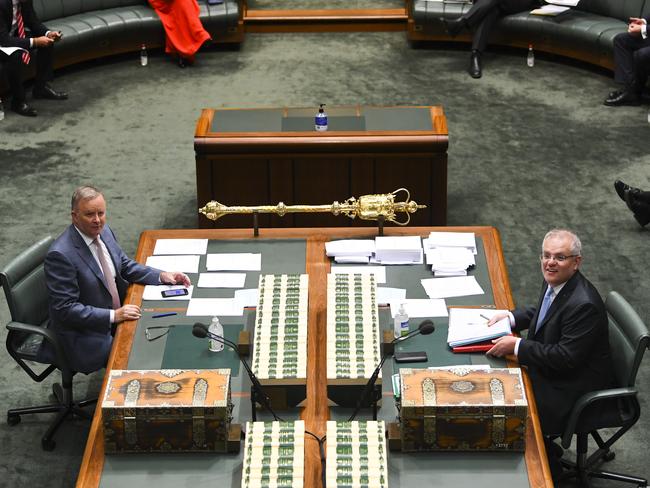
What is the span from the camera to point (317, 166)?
691 centimetres

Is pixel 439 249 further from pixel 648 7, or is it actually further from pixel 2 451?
pixel 648 7

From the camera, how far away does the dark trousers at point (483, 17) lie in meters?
10.6

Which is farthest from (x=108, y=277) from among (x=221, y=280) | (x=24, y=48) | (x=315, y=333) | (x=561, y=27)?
(x=561, y=27)

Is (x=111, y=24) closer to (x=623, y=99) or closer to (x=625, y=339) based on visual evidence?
(x=623, y=99)

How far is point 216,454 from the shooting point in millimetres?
3980

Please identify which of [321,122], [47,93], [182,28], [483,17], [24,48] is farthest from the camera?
[182,28]

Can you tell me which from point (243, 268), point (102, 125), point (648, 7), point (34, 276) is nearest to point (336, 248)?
point (243, 268)

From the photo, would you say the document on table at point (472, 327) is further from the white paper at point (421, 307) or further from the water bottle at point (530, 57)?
the water bottle at point (530, 57)

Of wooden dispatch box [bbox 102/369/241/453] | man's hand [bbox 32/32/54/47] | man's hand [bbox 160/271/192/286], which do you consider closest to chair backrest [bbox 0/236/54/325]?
man's hand [bbox 160/271/192/286]

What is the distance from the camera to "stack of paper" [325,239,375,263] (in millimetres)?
5344

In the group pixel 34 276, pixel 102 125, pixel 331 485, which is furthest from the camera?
pixel 102 125

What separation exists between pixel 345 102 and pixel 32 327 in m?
5.41

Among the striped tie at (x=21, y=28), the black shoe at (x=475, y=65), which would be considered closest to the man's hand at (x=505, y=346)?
the black shoe at (x=475, y=65)

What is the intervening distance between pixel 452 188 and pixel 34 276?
385cm
